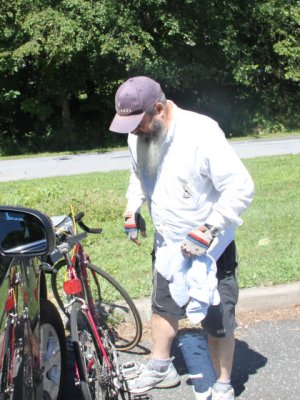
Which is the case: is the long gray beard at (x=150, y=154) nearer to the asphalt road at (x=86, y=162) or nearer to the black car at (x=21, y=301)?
the black car at (x=21, y=301)

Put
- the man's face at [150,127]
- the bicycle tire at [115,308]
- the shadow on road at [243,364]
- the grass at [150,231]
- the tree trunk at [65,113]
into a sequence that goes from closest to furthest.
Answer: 1. the man's face at [150,127]
2. the shadow on road at [243,364]
3. the bicycle tire at [115,308]
4. the grass at [150,231]
5. the tree trunk at [65,113]

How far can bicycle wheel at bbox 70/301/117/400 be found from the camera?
295cm

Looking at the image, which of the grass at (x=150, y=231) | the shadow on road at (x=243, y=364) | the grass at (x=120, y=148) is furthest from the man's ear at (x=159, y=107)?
the grass at (x=120, y=148)

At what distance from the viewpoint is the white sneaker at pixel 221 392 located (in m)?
3.21

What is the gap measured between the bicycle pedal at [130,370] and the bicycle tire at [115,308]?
1.91ft

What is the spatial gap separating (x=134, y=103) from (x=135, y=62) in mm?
17622

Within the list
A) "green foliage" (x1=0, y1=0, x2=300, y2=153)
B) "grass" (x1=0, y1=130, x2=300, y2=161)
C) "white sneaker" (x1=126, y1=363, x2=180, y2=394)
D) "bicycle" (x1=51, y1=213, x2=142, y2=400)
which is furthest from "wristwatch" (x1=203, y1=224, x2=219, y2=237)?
"grass" (x1=0, y1=130, x2=300, y2=161)

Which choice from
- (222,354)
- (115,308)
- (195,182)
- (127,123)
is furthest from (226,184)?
(115,308)

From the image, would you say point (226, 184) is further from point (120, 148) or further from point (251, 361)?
point (120, 148)

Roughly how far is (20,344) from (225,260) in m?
1.31

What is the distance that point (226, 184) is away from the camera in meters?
2.84

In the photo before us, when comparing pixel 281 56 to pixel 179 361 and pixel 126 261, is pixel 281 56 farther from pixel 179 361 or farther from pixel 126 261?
pixel 179 361

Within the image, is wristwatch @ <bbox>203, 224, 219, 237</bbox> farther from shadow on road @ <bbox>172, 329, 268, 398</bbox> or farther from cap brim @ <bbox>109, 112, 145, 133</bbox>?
shadow on road @ <bbox>172, 329, 268, 398</bbox>

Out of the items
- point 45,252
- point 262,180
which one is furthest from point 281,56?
point 45,252
